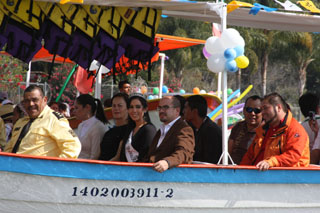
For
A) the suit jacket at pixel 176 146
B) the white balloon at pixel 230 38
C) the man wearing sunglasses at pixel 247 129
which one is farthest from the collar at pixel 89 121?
the white balloon at pixel 230 38

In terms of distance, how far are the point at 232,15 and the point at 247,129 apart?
1.51m

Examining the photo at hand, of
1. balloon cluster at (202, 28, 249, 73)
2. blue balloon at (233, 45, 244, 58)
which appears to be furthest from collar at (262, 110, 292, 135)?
blue balloon at (233, 45, 244, 58)

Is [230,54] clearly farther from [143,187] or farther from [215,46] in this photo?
[143,187]

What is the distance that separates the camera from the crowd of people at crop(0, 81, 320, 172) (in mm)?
5301

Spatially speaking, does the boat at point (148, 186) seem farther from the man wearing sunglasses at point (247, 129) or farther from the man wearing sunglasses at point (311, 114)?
the man wearing sunglasses at point (311, 114)

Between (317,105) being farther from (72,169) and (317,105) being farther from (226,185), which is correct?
(72,169)

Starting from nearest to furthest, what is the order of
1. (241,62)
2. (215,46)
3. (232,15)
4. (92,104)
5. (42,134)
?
(42,134), (241,62), (215,46), (92,104), (232,15)

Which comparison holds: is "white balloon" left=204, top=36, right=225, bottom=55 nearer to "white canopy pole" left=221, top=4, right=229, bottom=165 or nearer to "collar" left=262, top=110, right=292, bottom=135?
"white canopy pole" left=221, top=4, right=229, bottom=165

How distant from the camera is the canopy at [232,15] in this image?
594 centimetres

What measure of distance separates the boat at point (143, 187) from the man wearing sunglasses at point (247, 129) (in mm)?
806

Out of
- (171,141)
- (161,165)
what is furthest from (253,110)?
(161,165)

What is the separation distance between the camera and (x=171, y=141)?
17.7 ft

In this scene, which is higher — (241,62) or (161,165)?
(241,62)

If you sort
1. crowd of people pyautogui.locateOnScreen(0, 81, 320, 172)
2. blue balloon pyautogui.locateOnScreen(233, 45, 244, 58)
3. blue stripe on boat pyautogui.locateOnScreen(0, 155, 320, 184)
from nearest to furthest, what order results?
blue stripe on boat pyautogui.locateOnScreen(0, 155, 320, 184) → crowd of people pyautogui.locateOnScreen(0, 81, 320, 172) → blue balloon pyautogui.locateOnScreen(233, 45, 244, 58)
